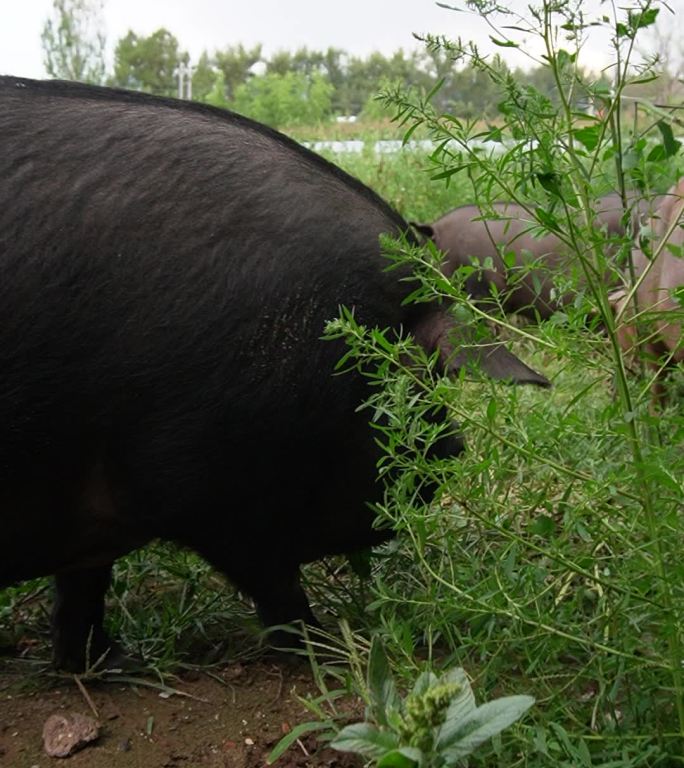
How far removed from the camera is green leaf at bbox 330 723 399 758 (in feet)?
5.00

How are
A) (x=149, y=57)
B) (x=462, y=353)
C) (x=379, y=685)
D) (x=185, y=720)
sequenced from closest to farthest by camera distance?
(x=379, y=685) → (x=185, y=720) → (x=462, y=353) → (x=149, y=57)

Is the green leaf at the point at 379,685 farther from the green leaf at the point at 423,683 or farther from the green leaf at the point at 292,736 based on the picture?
the green leaf at the point at 292,736

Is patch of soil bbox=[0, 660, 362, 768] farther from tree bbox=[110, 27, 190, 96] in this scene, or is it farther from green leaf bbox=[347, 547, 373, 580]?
tree bbox=[110, 27, 190, 96]

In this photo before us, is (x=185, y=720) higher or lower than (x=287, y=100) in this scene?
lower

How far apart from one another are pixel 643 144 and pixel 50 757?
152cm

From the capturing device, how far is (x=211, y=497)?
243 centimetres

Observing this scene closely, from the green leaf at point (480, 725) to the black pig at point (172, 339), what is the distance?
1005 mm

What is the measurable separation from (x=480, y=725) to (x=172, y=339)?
3.59 ft

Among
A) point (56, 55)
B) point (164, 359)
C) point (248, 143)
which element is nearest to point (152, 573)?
point (164, 359)

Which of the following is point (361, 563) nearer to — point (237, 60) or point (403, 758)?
point (403, 758)

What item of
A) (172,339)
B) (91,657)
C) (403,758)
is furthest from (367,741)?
(91,657)

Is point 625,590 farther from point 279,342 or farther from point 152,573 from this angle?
point 152,573

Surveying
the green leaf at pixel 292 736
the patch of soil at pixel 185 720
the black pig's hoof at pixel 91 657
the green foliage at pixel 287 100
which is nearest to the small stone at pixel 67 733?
the patch of soil at pixel 185 720

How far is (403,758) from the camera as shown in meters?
1.46
